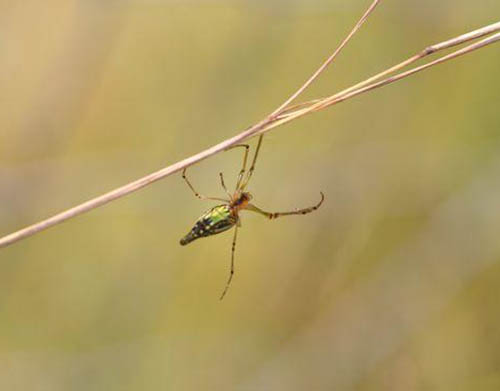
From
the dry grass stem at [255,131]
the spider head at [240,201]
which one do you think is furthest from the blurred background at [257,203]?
the dry grass stem at [255,131]

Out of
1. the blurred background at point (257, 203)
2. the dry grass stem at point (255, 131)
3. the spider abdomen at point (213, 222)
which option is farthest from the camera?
the blurred background at point (257, 203)

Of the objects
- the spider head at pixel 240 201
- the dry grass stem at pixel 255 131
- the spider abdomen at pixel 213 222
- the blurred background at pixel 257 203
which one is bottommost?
the dry grass stem at pixel 255 131

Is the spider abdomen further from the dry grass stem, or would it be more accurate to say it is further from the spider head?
the dry grass stem

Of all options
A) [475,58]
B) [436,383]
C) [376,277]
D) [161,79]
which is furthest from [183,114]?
[436,383]

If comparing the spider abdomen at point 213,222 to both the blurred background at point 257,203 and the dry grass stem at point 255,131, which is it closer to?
the dry grass stem at point 255,131

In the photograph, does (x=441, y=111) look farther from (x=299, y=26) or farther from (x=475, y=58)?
(x=299, y=26)

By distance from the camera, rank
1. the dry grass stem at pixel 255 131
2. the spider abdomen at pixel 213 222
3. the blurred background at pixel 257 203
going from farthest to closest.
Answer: the blurred background at pixel 257 203 → the spider abdomen at pixel 213 222 → the dry grass stem at pixel 255 131

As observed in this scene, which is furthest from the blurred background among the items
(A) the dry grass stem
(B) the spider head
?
(A) the dry grass stem

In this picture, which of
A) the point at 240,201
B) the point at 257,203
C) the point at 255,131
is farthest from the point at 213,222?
the point at 257,203
